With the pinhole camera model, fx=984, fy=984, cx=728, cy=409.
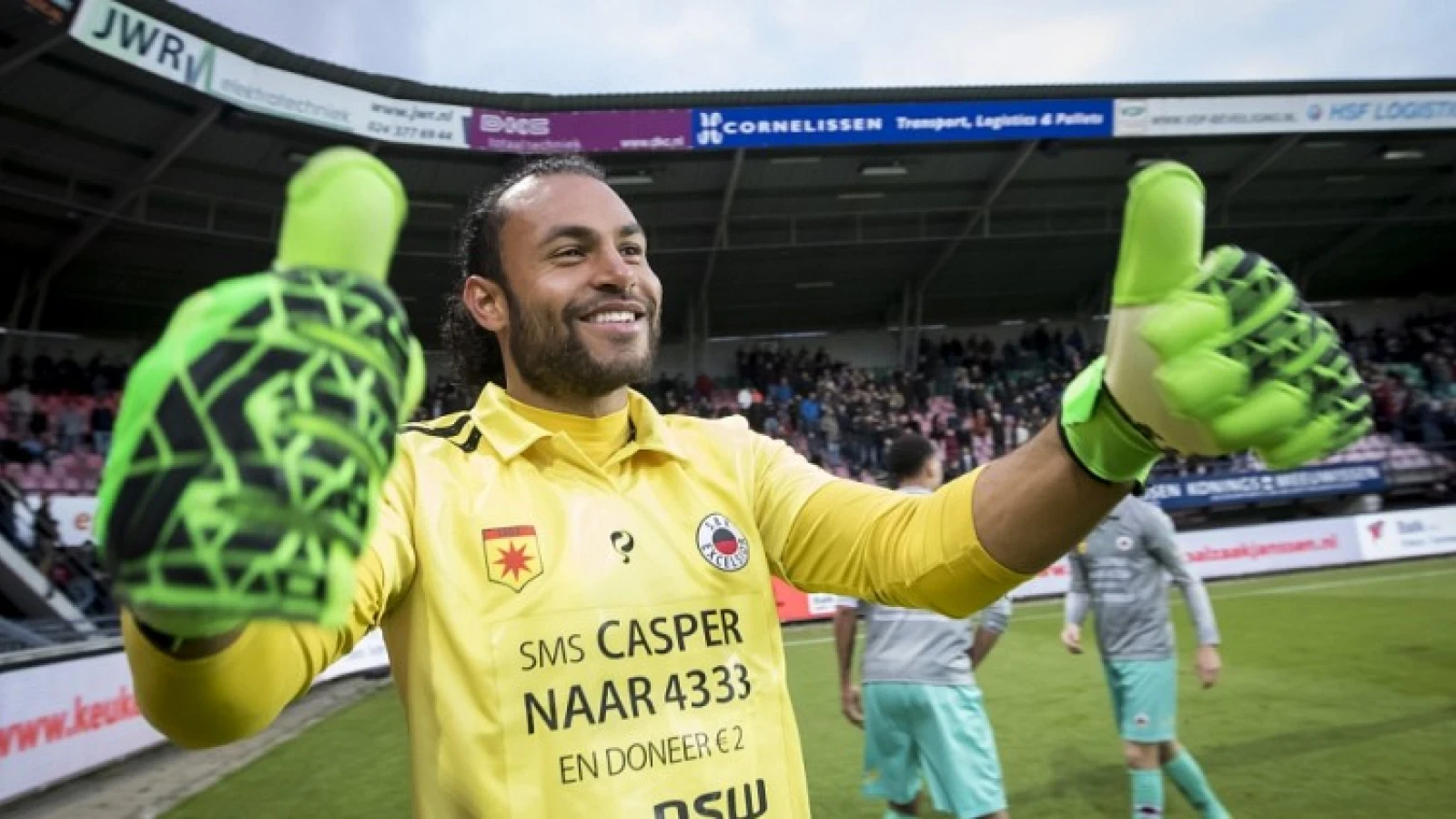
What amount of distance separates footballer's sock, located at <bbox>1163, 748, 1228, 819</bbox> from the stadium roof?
53.2 ft

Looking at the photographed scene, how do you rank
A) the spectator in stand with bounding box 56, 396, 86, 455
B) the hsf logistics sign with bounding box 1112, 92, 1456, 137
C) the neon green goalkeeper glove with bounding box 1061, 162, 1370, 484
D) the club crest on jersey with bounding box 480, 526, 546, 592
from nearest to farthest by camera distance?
the neon green goalkeeper glove with bounding box 1061, 162, 1370, 484 < the club crest on jersey with bounding box 480, 526, 546, 592 < the spectator in stand with bounding box 56, 396, 86, 455 < the hsf logistics sign with bounding box 1112, 92, 1456, 137

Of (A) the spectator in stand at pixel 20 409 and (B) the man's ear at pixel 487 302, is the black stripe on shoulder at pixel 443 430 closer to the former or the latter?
(B) the man's ear at pixel 487 302

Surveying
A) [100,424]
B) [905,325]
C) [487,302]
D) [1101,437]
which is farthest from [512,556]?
[905,325]

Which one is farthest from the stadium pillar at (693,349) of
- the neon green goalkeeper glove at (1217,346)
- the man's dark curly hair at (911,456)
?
the neon green goalkeeper glove at (1217,346)

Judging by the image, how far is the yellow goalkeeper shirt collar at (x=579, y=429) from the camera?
1.98 m

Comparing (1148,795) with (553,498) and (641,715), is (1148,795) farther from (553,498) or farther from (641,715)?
(553,498)

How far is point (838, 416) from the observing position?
24844 millimetres

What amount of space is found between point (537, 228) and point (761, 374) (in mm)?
25885

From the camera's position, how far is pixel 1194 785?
17.0 feet

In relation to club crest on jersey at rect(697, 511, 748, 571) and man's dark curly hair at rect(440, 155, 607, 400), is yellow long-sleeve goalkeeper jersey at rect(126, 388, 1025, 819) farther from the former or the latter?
man's dark curly hair at rect(440, 155, 607, 400)

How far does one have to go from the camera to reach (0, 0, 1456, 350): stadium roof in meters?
17.0

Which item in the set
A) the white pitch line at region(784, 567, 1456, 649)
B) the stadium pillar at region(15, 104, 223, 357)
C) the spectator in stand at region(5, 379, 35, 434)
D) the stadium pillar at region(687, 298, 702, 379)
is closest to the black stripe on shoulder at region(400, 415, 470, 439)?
the white pitch line at region(784, 567, 1456, 649)

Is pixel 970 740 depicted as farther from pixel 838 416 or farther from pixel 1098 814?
pixel 838 416

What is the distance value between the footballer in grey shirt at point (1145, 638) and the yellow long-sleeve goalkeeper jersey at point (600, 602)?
13.2ft
